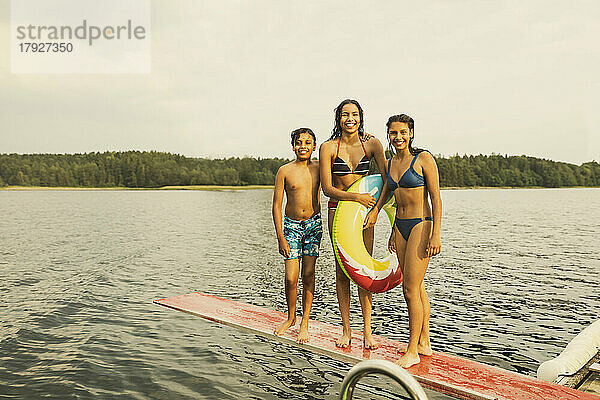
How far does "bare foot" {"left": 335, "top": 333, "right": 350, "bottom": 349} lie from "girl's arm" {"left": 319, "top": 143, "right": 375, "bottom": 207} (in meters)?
1.59

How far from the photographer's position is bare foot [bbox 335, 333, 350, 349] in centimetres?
585

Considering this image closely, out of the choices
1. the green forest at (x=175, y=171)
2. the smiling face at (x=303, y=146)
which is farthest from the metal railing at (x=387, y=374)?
the green forest at (x=175, y=171)

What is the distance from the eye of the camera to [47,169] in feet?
398

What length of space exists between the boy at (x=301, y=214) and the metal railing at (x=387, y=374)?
10.0 ft

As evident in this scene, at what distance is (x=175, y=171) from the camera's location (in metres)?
125

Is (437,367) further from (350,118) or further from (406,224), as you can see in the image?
(350,118)

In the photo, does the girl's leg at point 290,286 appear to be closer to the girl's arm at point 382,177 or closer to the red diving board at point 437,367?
the red diving board at point 437,367

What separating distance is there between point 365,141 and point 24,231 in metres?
26.3

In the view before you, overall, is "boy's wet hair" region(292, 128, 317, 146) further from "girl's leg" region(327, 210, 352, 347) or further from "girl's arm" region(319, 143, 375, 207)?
"girl's leg" region(327, 210, 352, 347)

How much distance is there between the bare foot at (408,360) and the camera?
5176 millimetres

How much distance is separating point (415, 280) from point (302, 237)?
1.54 m

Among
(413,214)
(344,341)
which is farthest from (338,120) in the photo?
(344,341)

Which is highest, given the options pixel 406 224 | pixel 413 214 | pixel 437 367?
pixel 413 214

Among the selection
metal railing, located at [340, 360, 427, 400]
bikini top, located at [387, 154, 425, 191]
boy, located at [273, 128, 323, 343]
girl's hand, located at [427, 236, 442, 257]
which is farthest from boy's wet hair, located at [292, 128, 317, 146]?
metal railing, located at [340, 360, 427, 400]
